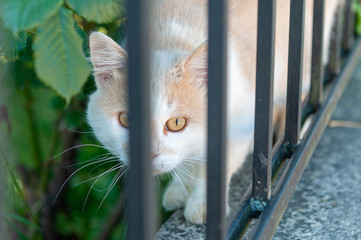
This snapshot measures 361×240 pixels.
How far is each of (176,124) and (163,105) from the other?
0.08 metres

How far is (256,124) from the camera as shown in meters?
1.00

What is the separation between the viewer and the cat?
1.29 m

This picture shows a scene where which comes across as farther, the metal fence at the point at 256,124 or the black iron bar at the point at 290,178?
the black iron bar at the point at 290,178

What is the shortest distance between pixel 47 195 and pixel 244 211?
4.97 feet

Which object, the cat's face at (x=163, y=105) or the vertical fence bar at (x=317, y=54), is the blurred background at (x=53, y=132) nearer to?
the cat's face at (x=163, y=105)

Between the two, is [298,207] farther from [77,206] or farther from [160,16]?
[77,206]

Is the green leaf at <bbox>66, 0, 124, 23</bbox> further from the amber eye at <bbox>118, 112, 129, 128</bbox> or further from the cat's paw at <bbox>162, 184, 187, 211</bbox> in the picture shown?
the cat's paw at <bbox>162, 184, 187, 211</bbox>

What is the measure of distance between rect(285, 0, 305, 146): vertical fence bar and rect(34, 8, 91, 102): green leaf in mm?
543

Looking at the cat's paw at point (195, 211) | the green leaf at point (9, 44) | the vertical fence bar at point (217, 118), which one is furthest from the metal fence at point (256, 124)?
the green leaf at point (9, 44)

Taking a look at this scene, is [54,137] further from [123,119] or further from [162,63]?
[162,63]


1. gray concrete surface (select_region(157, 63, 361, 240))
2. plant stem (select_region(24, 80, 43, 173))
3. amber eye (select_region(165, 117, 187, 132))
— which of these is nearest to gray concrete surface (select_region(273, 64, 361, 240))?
gray concrete surface (select_region(157, 63, 361, 240))

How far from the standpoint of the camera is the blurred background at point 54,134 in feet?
3.10

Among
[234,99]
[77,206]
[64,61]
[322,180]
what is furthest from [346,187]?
[77,206]

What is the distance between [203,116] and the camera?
55.4 inches
